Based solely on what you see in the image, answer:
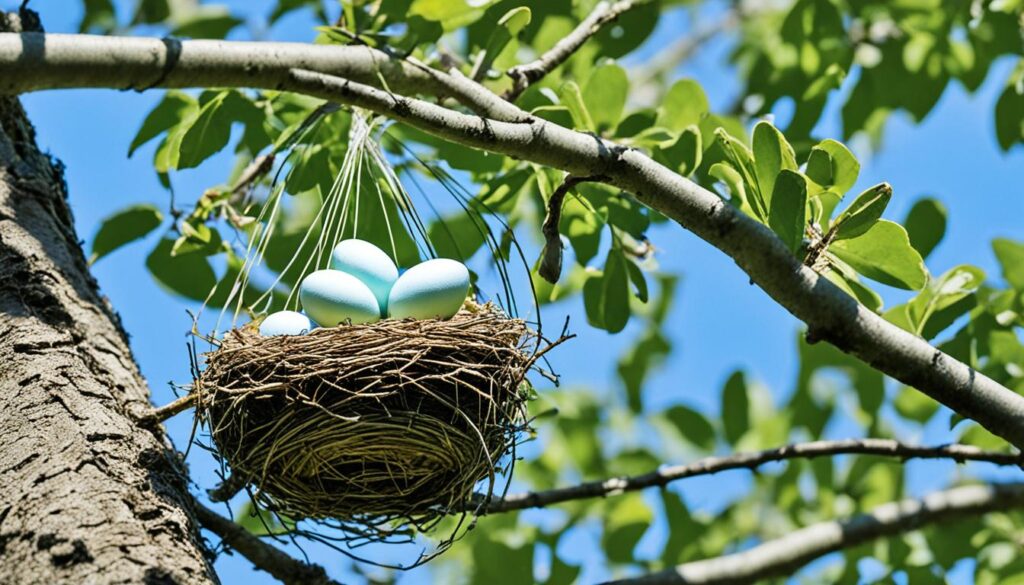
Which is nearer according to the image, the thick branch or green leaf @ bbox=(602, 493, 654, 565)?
the thick branch

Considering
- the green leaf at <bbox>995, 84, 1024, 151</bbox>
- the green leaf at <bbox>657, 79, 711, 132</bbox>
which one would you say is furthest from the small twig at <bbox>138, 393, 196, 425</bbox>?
the green leaf at <bbox>995, 84, 1024, 151</bbox>

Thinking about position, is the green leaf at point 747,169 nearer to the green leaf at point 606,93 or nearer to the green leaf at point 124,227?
the green leaf at point 606,93

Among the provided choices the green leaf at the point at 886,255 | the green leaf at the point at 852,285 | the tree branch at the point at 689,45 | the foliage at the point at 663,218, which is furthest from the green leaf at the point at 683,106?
the tree branch at the point at 689,45

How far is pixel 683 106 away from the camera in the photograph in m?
2.55

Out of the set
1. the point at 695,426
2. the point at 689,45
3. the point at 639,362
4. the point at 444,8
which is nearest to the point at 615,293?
the point at 444,8

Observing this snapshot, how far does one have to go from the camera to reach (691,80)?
99.2 inches

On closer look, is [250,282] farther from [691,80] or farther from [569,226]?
[691,80]

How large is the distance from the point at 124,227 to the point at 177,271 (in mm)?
147

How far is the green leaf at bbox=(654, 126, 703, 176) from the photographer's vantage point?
7.67 feet

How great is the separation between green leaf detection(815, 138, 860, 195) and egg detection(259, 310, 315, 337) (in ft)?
2.82

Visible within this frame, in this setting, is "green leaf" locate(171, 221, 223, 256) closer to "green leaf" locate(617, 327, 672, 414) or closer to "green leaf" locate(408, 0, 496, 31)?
"green leaf" locate(408, 0, 496, 31)

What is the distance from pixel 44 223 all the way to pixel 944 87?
228 cm

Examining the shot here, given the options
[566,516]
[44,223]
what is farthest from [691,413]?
[44,223]

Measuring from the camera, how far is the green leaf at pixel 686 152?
92.0 inches
